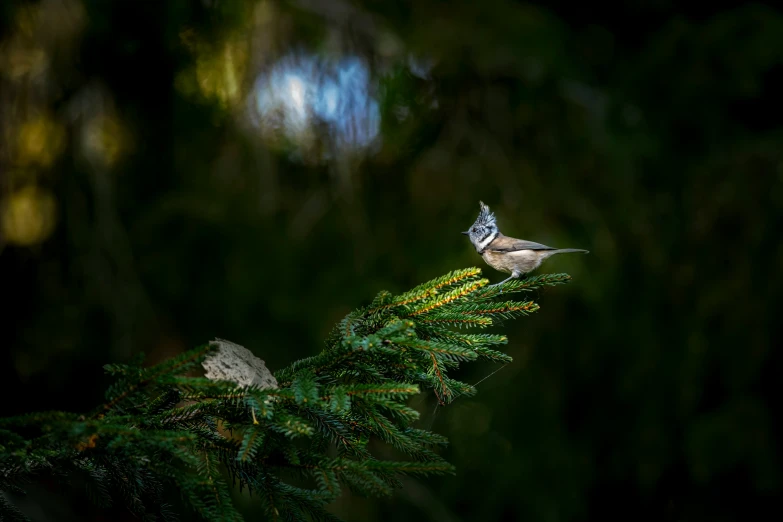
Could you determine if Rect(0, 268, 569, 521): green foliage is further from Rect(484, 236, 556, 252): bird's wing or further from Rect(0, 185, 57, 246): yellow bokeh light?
Rect(0, 185, 57, 246): yellow bokeh light

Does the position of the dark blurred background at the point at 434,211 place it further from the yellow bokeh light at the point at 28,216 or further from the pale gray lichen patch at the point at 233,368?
the pale gray lichen patch at the point at 233,368

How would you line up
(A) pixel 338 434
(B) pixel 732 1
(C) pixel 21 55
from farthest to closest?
(B) pixel 732 1
(C) pixel 21 55
(A) pixel 338 434

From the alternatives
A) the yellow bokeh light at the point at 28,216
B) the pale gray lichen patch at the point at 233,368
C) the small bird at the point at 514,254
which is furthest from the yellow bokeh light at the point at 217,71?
the pale gray lichen patch at the point at 233,368

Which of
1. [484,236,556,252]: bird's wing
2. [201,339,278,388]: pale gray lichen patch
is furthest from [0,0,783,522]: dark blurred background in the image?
[201,339,278,388]: pale gray lichen patch

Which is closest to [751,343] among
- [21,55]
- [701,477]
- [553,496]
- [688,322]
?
[688,322]

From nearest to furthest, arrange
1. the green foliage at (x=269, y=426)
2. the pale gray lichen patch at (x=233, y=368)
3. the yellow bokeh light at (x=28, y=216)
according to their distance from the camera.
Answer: the green foliage at (x=269, y=426)
the pale gray lichen patch at (x=233, y=368)
the yellow bokeh light at (x=28, y=216)

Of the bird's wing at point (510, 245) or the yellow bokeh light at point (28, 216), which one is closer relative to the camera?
the bird's wing at point (510, 245)

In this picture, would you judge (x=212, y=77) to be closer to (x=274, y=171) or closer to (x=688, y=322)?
(x=274, y=171)
